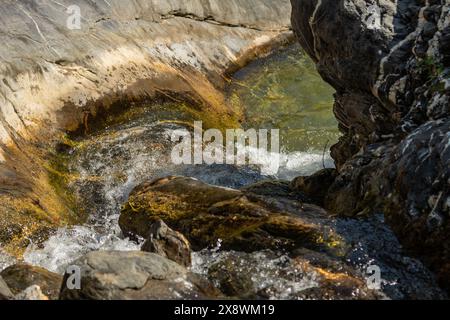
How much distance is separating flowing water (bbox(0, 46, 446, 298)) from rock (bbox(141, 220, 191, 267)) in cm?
15

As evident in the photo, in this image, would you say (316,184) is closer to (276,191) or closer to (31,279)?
(276,191)

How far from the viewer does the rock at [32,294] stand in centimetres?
537

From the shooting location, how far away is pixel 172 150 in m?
11.1

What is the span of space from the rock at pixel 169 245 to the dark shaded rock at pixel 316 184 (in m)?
2.07

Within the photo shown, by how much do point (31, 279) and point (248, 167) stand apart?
537cm

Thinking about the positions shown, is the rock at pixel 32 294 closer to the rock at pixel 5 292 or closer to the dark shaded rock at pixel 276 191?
the rock at pixel 5 292

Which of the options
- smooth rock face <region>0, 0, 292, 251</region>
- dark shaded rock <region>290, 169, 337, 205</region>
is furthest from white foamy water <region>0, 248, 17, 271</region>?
dark shaded rock <region>290, 169, 337, 205</region>

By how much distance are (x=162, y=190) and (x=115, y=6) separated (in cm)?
620

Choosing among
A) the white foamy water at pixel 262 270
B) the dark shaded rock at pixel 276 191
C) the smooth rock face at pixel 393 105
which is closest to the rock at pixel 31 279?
the white foamy water at pixel 262 270

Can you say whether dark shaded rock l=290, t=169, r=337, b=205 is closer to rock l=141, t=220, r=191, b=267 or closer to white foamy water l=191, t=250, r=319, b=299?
white foamy water l=191, t=250, r=319, b=299

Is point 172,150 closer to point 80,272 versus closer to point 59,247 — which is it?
point 59,247

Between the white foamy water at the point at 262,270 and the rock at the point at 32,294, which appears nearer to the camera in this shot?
the rock at the point at 32,294

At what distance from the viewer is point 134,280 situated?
17.7 ft

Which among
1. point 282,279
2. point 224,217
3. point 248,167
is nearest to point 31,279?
point 224,217
